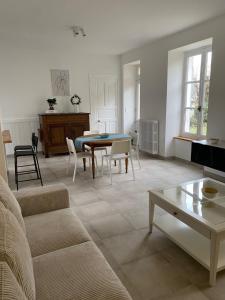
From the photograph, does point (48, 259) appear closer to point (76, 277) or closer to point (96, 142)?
point (76, 277)

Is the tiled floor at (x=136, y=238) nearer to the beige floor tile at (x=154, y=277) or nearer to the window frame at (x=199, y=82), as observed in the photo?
the beige floor tile at (x=154, y=277)

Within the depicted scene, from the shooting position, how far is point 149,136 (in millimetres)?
5449

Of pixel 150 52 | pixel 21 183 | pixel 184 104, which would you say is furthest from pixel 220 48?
pixel 21 183

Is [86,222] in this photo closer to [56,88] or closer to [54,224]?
[54,224]

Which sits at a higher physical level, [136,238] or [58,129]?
[58,129]

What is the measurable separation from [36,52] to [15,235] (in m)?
5.35

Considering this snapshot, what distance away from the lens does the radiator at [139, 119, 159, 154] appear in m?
5.25

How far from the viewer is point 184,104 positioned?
4.96 meters

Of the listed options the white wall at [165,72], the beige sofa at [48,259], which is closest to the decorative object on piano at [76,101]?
the white wall at [165,72]

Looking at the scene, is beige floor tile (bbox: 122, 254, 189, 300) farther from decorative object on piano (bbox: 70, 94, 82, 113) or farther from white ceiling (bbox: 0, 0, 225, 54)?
decorative object on piano (bbox: 70, 94, 82, 113)

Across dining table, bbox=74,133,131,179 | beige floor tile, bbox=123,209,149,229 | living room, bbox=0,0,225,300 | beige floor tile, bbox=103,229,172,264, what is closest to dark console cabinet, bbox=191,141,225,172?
living room, bbox=0,0,225,300

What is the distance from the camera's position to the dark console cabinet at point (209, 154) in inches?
128

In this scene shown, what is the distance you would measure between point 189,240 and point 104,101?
5.10 m

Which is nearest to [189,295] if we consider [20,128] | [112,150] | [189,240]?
[189,240]
